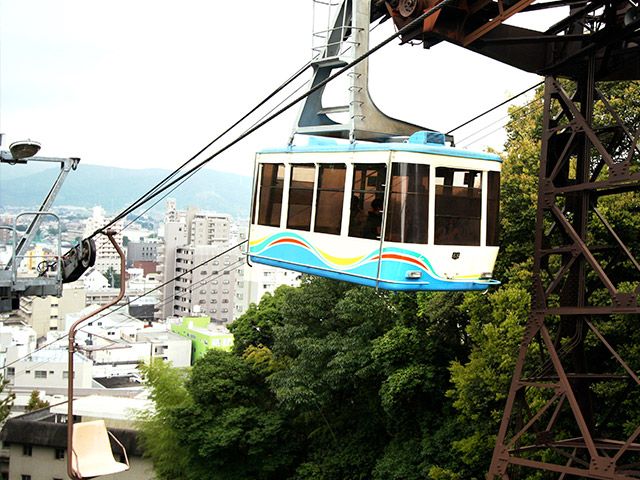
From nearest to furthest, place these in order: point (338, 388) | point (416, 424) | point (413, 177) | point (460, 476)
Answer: point (413, 177)
point (460, 476)
point (416, 424)
point (338, 388)

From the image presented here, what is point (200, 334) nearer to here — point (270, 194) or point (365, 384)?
point (365, 384)

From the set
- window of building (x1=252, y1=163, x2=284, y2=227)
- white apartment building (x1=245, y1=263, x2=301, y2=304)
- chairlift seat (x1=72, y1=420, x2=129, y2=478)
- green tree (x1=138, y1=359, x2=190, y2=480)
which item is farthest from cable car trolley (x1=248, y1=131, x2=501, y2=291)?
white apartment building (x1=245, y1=263, x2=301, y2=304)

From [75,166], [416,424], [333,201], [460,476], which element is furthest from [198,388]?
[333,201]

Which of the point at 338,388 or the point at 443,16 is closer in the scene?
the point at 443,16

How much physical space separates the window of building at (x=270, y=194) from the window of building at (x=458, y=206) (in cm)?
169

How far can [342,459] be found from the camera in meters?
17.0

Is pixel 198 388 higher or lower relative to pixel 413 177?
lower

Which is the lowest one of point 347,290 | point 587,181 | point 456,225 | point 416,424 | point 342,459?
point 342,459

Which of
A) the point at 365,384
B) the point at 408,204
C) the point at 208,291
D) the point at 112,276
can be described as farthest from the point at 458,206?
the point at 112,276

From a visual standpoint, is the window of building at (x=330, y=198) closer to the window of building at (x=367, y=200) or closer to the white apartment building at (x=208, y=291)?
the window of building at (x=367, y=200)

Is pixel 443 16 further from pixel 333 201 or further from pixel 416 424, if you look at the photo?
pixel 416 424

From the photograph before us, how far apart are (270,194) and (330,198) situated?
3.17 ft

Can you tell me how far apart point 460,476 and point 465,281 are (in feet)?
22.8

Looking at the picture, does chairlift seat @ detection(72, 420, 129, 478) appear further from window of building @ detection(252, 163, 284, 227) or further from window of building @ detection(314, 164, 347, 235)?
window of building @ detection(314, 164, 347, 235)
